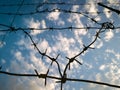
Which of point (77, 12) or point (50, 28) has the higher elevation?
point (77, 12)

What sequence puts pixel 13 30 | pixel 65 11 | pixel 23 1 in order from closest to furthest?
pixel 13 30
pixel 65 11
pixel 23 1

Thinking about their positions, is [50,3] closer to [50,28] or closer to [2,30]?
[50,28]

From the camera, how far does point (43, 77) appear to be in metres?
2.32

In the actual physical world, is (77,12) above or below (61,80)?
above

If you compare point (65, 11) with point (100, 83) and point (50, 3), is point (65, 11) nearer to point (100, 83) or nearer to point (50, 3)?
point (50, 3)

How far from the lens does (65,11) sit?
587 centimetres

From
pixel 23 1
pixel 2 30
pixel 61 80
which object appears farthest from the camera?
pixel 23 1

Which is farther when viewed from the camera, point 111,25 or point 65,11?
point 65,11

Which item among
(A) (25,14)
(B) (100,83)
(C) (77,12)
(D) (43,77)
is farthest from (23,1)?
(B) (100,83)

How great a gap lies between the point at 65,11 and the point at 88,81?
4049mm

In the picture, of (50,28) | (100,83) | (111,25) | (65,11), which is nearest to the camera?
(100,83)

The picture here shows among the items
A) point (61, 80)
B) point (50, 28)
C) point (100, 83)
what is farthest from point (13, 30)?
point (100, 83)

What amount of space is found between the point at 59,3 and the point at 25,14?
3.57ft

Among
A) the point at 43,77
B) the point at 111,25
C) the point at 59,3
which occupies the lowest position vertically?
the point at 43,77
